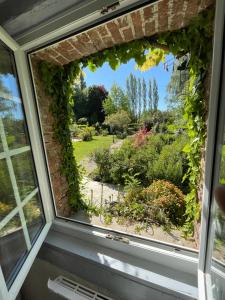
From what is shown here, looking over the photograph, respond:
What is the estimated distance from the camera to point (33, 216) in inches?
52.8

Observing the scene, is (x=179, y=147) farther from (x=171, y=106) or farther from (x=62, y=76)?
(x=62, y=76)

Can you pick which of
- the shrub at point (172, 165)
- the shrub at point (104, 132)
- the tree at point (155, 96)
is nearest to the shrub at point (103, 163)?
the shrub at point (172, 165)

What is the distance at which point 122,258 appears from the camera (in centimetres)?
125

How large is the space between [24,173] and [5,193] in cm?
25

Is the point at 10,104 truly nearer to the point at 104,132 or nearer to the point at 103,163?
the point at 103,163

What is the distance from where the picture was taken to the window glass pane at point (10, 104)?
1.10 meters

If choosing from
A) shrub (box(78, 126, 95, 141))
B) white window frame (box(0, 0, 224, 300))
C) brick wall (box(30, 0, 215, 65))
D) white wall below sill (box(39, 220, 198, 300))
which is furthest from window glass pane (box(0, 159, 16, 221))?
shrub (box(78, 126, 95, 141))

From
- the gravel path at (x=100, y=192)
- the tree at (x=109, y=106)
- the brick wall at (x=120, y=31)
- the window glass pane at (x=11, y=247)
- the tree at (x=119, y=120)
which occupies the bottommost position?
the gravel path at (x=100, y=192)

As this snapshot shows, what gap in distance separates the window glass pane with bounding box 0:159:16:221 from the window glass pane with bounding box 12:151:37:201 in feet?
0.30

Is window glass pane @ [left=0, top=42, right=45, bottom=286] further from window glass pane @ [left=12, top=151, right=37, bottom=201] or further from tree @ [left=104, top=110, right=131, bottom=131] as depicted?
tree @ [left=104, top=110, right=131, bottom=131]

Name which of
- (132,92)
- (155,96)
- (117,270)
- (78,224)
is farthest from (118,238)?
(132,92)

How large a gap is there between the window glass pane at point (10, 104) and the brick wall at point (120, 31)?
1.02 feet

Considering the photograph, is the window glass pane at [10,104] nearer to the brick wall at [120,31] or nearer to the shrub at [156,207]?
the brick wall at [120,31]

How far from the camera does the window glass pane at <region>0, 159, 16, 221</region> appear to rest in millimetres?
990
